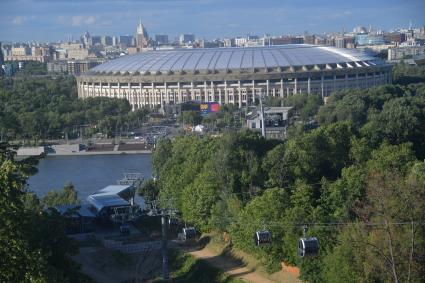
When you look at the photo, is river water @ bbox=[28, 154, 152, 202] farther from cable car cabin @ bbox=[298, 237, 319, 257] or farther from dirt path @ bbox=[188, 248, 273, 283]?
cable car cabin @ bbox=[298, 237, 319, 257]

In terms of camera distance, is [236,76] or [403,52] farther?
[403,52]

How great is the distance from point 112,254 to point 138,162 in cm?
1205

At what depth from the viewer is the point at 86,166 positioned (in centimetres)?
2348

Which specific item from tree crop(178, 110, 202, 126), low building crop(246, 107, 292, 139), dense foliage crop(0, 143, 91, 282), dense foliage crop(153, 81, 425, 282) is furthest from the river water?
dense foliage crop(0, 143, 91, 282)

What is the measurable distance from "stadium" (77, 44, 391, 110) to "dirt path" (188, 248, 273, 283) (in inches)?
964

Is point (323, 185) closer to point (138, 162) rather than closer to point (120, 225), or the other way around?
point (120, 225)

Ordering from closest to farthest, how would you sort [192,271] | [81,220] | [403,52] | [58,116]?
[192,271] → [81,220] → [58,116] → [403,52]

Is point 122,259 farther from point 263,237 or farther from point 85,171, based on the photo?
point 85,171

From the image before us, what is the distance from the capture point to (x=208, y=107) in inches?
1319

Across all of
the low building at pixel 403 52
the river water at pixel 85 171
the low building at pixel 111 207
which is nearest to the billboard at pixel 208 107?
the river water at pixel 85 171

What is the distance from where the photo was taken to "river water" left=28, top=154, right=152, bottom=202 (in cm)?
1908

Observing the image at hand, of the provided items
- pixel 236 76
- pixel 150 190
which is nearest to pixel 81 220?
pixel 150 190

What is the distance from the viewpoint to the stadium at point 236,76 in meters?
35.6

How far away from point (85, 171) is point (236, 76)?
47.7 ft
